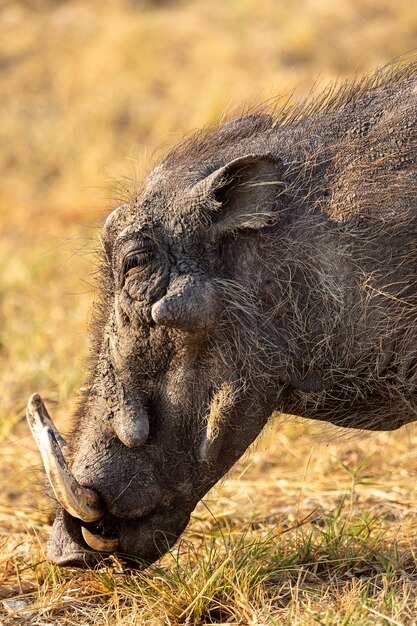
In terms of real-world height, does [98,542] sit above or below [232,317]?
below

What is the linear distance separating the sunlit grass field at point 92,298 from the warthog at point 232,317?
27cm

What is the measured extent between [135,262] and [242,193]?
1.28ft

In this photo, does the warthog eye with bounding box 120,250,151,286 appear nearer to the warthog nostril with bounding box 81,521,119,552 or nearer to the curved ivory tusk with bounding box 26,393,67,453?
the curved ivory tusk with bounding box 26,393,67,453

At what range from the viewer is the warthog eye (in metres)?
3.12

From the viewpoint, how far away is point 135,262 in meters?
3.14

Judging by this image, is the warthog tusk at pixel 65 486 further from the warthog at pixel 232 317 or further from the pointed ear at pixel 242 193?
the pointed ear at pixel 242 193

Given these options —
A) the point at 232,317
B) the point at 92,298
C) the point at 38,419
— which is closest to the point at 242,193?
the point at 232,317

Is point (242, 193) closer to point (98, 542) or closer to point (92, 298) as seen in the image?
point (98, 542)

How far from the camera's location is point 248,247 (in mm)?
3178

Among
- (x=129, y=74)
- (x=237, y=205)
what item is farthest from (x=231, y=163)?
(x=129, y=74)

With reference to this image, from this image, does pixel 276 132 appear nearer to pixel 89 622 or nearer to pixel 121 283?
pixel 121 283

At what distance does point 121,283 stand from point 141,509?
0.69 m

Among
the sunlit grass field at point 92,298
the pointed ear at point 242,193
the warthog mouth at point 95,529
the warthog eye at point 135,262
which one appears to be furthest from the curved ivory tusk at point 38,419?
the pointed ear at point 242,193

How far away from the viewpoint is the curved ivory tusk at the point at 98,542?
3.12 meters
